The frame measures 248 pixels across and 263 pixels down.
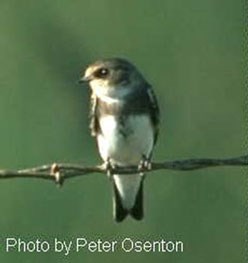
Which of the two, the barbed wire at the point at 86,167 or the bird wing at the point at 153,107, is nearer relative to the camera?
the barbed wire at the point at 86,167

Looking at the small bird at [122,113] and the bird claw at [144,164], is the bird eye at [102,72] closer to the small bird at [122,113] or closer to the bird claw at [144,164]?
the small bird at [122,113]

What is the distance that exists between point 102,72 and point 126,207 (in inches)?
9.0

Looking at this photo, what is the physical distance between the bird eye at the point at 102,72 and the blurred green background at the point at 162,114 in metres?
0.06

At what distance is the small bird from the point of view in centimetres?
141

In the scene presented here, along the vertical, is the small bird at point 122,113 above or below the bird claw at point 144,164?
above

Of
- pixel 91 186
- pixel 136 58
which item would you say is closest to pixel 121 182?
pixel 91 186

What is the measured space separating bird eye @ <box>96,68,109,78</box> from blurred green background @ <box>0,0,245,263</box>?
57 millimetres

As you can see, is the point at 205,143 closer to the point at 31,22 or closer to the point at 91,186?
the point at 91,186

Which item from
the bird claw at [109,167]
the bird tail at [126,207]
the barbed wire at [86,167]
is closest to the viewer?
the barbed wire at [86,167]

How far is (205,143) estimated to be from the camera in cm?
149

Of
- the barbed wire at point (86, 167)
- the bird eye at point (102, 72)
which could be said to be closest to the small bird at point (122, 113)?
the bird eye at point (102, 72)

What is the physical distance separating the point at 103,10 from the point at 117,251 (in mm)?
375

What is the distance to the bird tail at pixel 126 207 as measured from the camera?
150 centimetres

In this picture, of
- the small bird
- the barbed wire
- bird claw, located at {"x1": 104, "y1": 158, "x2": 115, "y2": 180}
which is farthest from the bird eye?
the barbed wire
